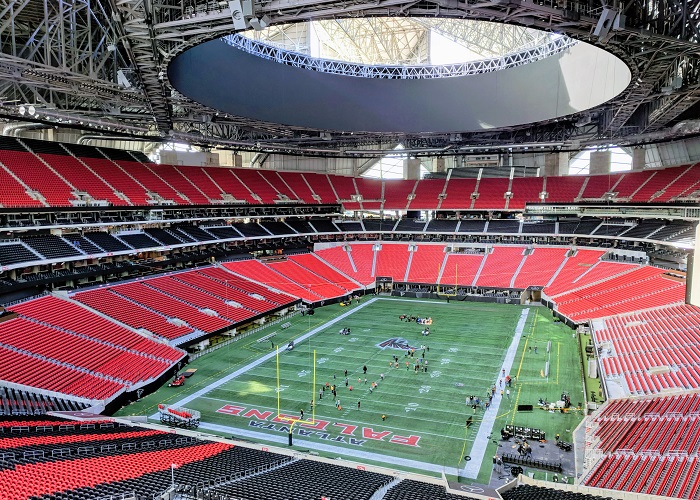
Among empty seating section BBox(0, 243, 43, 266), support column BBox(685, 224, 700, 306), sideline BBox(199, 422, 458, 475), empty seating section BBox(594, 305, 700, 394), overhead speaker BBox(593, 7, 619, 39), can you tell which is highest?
overhead speaker BBox(593, 7, 619, 39)

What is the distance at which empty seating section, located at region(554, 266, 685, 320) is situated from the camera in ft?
130

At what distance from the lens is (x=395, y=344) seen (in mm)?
39000

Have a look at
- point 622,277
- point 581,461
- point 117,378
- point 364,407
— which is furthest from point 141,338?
point 622,277

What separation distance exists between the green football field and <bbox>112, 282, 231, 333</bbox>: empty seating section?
2.60 metres

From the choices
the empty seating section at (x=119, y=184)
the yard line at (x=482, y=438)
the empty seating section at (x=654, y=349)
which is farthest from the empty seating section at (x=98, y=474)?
the empty seating section at (x=119, y=184)

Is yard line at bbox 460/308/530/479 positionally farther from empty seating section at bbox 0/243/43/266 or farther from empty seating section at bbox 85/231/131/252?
empty seating section at bbox 85/231/131/252

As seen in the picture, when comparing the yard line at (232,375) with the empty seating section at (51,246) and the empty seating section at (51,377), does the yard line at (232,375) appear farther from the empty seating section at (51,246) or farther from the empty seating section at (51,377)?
the empty seating section at (51,246)

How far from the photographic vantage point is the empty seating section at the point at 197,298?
42906 millimetres

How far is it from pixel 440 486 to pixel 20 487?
13.5 metres

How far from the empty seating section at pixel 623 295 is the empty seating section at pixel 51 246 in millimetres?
41201

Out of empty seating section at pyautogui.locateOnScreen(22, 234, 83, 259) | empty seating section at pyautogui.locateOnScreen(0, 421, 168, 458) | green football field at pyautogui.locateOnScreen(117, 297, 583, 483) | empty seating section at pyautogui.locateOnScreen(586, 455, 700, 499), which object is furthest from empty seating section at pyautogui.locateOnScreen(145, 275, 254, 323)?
empty seating section at pyautogui.locateOnScreen(586, 455, 700, 499)

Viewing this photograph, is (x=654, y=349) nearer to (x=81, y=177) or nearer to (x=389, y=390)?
(x=389, y=390)

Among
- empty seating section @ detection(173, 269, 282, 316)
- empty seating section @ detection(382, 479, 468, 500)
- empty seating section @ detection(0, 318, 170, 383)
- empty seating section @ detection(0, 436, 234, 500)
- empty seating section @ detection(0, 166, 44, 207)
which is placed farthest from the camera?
empty seating section @ detection(173, 269, 282, 316)

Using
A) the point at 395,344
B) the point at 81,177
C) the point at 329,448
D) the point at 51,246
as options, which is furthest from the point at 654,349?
A: the point at 81,177
